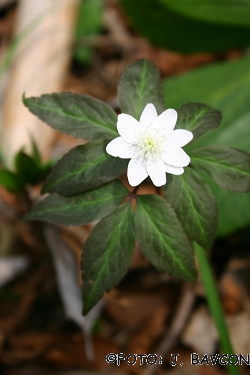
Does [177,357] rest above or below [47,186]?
below

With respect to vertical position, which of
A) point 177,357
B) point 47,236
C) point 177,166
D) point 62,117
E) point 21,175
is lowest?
point 177,357

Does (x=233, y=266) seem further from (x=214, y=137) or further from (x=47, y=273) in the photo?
(x=47, y=273)

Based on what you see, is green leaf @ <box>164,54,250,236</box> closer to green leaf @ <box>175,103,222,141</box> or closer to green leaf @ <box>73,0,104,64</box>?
green leaf @ <box>175,103,222,141</box>

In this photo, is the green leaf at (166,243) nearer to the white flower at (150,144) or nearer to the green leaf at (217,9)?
the white flower at (150,144)

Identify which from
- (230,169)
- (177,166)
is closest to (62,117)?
(177,166)

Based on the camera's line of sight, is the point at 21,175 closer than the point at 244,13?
Yes

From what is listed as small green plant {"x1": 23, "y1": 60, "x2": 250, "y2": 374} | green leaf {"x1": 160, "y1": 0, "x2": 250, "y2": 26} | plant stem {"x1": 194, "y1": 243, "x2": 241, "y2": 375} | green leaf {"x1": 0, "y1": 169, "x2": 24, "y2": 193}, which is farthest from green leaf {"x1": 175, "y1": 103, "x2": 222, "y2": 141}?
green leaf {"x1": 160, "y1": 0, "x2": 250, "y2": 26}

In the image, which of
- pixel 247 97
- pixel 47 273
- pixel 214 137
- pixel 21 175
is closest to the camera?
pixel 21 175

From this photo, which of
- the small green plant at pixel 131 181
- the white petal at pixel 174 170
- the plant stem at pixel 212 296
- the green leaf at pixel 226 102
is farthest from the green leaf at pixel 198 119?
the green leaf at pixel 226 102

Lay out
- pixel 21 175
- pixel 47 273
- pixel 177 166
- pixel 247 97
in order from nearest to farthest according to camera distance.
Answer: pixel 177 166 → pixel 21 175 → pixel 247 97 → pixel 47 273
